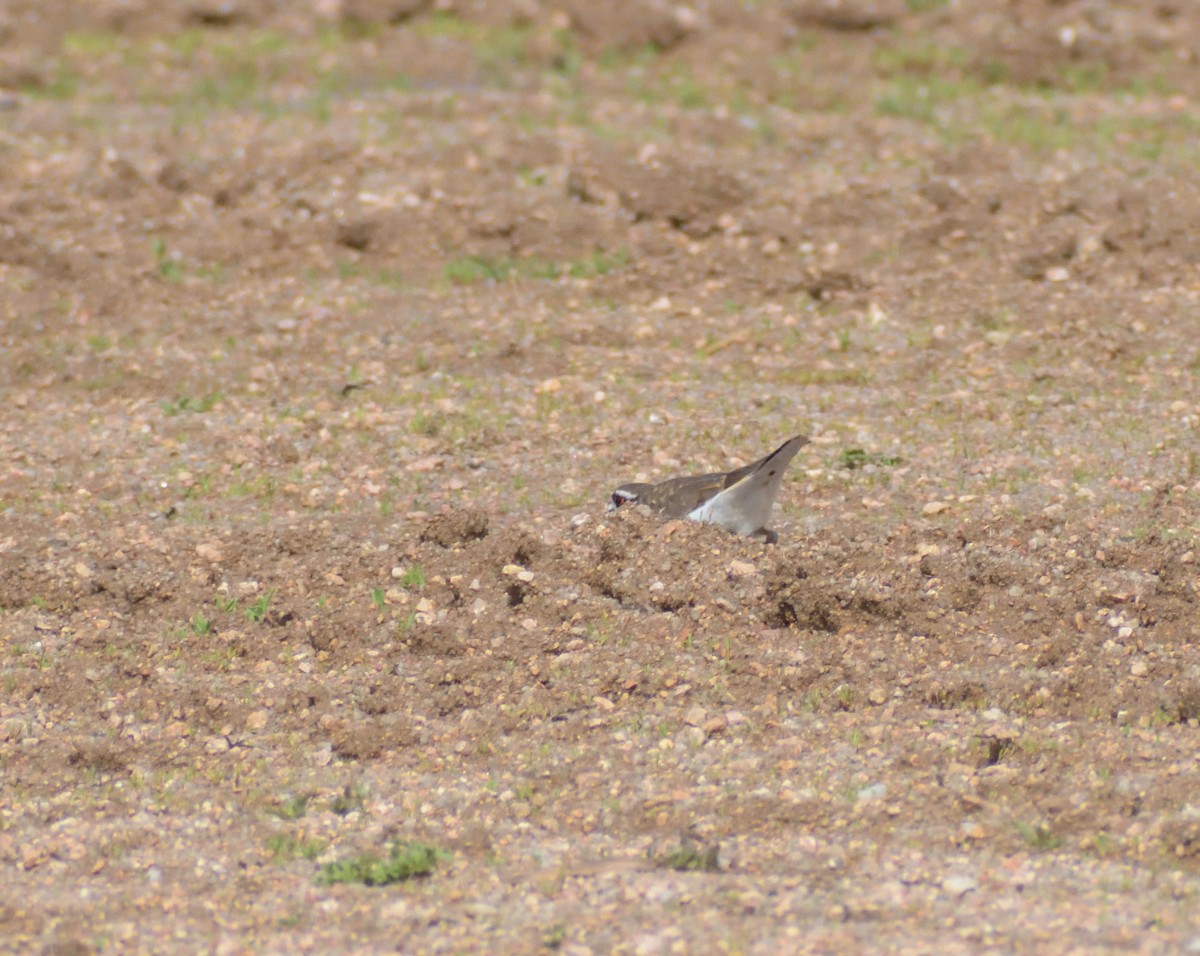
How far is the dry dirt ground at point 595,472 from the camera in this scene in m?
5.02

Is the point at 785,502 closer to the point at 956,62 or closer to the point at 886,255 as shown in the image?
the point at 886,255

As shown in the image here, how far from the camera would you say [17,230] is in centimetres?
Result: 1026

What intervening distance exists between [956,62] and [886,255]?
3507 mm

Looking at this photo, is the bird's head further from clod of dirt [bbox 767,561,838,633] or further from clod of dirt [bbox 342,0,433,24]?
clod of dirt [bbox 342,0,433,24]

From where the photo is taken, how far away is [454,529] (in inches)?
279

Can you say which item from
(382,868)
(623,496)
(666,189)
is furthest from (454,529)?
(666,189)

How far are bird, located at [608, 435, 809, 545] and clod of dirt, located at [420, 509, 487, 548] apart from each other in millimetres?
558

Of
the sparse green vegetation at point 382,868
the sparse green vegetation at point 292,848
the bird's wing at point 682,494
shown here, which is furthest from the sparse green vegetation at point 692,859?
the bird's wing at point 682,494

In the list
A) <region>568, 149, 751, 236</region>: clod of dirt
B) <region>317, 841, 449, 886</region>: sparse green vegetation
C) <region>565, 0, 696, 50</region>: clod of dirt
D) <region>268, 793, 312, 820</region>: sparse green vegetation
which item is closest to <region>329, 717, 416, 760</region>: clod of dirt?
<region>268, 793, 312, 820</region>: sparse green vegetation

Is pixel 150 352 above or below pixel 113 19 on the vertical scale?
below

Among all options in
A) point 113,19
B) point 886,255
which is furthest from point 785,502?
point 113,19

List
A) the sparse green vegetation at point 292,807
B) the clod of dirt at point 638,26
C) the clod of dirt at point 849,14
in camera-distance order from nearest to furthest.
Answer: the sparse green vegetation at point 292,807 → the clod of dirt at point 638,26 → the clod of dirt at point 849,14

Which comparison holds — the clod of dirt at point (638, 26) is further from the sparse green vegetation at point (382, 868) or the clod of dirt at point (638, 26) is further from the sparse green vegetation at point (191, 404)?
the sparse green vegetation at point (382, 868)

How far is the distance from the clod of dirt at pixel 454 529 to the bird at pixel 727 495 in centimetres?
56
